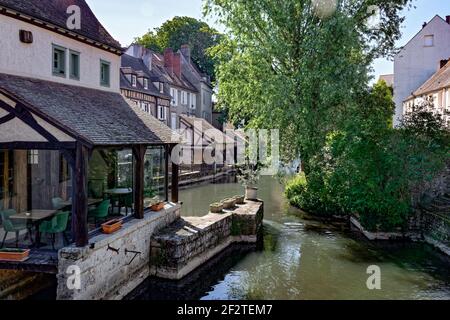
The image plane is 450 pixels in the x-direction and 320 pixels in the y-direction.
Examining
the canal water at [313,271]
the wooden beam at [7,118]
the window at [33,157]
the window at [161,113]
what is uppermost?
the window at [161,113]

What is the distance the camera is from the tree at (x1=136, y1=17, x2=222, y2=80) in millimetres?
59844

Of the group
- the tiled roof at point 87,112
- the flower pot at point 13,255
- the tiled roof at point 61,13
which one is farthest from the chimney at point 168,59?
the flower pot at point 13,255

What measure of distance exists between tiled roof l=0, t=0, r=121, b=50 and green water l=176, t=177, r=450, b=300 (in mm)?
9545

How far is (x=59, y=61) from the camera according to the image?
14.0m

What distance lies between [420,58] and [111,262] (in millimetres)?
37394

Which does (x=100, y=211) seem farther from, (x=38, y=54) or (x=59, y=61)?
(x=59, y=61)

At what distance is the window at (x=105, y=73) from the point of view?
1669 centimetres

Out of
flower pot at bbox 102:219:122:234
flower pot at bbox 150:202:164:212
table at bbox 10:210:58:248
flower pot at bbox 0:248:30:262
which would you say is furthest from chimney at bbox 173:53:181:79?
flower pot at bbox 0:248:30:262

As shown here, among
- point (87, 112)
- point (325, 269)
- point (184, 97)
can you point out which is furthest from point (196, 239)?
point (184, 97)

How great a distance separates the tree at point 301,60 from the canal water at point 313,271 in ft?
18.3

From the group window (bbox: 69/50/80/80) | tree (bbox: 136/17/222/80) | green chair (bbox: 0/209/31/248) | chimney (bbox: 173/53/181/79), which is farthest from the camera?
tree (bbox: 136/17/222/80)

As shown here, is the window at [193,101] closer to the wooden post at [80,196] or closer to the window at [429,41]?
the window at [429,41]

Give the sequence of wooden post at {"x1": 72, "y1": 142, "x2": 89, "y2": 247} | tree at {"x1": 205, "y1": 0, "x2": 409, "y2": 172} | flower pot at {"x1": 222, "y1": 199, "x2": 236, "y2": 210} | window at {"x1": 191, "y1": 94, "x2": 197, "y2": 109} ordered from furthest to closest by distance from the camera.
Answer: window at {"x1": 191, "y1": 94, "x2": 197, "y2": 109}, tree at {"x1": 205, "y1": 0, "x2": 409, "y2": 172}, flower pot at {"x1": 222, "y1": 199, "x2": 236, "y2": 210}, wooden post at {"x1": 72, "y1": 142, "x2": 89, "y2": 247}

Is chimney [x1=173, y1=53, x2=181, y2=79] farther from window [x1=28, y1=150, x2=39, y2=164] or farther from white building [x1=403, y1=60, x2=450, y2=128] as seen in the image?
window [x1=28, y1=150, x2=39, y2=164]
